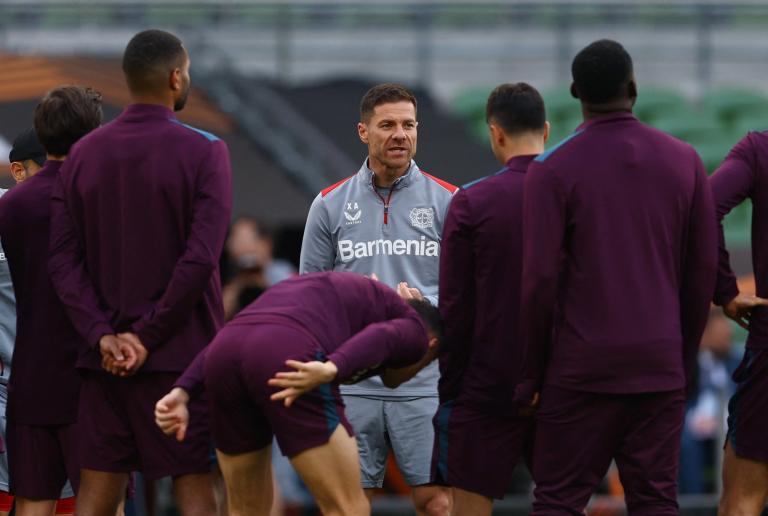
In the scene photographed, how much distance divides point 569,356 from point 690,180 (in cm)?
77

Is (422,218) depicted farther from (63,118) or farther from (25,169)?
(25,169)

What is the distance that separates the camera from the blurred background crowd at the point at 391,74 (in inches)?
477

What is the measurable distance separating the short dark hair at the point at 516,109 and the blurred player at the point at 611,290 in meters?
0.47

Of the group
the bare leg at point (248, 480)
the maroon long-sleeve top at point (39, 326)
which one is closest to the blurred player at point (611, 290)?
the bare leg at point (248, 480)

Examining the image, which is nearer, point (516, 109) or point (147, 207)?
point (147, 207)

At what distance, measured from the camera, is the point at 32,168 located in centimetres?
627

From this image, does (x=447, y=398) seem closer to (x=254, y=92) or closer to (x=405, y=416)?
(x=405, y=416)

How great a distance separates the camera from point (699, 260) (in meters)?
5.30

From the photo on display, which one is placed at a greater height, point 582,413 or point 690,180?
point 690,180

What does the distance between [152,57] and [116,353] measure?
1.12 metres

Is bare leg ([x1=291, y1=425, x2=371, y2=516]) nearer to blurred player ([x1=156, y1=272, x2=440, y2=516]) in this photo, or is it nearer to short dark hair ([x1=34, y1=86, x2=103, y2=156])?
blurred player ([x1=156, y1=272, x2=440, y2=516])

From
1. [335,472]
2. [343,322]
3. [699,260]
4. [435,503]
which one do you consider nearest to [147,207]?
[343,322]

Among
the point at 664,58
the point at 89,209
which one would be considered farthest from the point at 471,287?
the point at 664,58

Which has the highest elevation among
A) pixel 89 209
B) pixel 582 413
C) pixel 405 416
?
pixel 89 209
